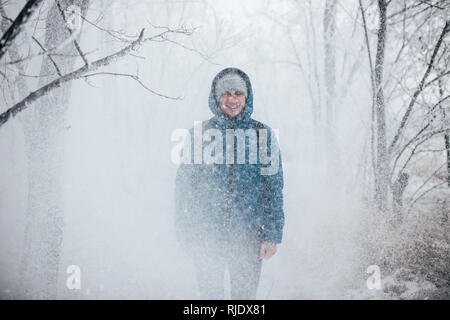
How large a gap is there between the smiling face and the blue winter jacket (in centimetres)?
5

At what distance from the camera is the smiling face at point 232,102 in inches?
91.5

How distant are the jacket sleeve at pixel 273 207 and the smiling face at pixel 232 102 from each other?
14.3 inches

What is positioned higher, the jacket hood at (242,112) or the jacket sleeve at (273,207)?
the jacket hood at (242,112)

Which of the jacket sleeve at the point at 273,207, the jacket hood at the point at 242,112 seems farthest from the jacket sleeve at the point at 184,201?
the jacket sleeve at the point at 273,207

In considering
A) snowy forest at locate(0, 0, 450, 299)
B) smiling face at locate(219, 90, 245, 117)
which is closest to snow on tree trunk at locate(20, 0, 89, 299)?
snowy forest at locate(0, 0, 450, 299)

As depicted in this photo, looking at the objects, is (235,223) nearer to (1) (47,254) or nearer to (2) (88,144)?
(1) (47,254)

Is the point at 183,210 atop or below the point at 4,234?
atop

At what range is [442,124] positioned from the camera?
3.60 meters

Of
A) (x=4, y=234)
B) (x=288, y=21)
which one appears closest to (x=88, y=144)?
(x=4, y=234)
